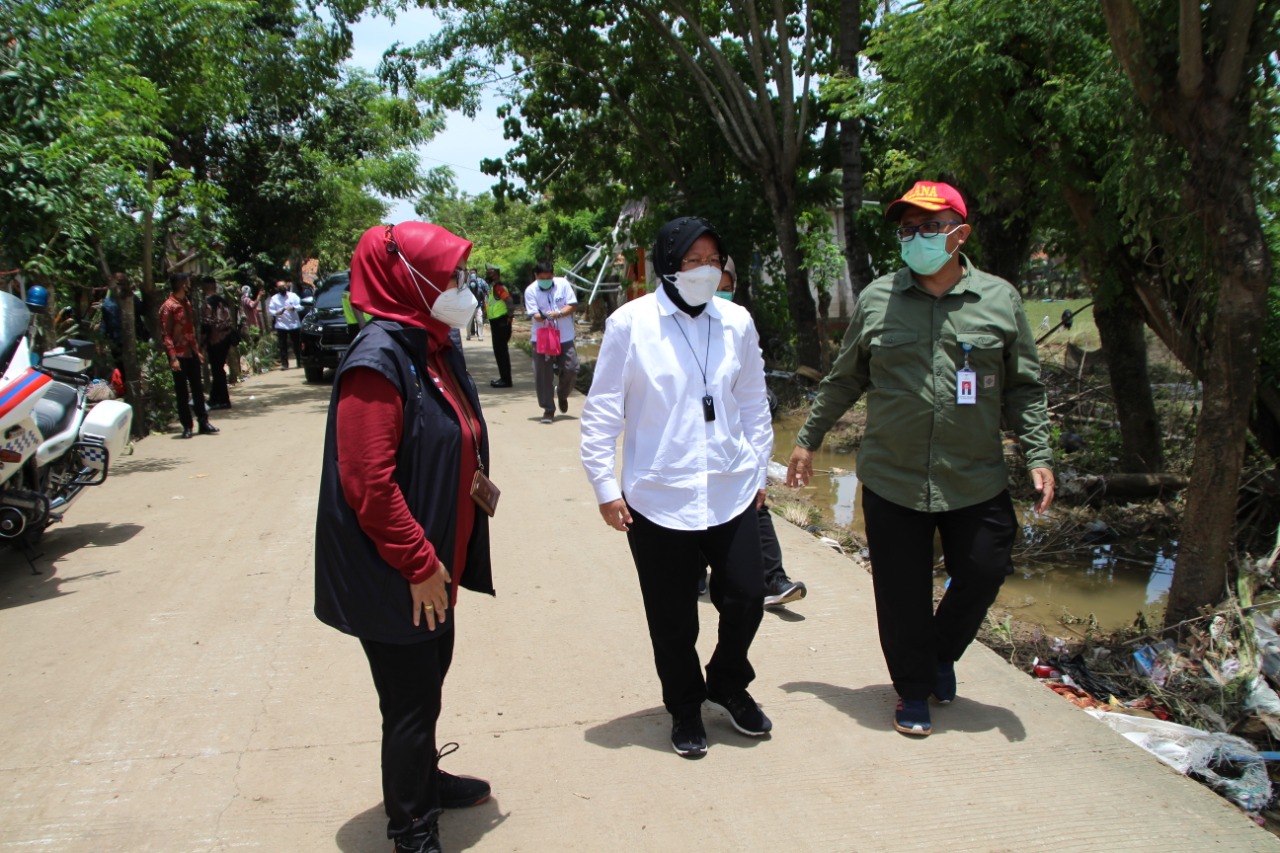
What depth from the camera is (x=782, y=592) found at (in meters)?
4.93

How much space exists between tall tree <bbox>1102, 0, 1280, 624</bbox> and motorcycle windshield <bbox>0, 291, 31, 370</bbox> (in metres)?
5.71

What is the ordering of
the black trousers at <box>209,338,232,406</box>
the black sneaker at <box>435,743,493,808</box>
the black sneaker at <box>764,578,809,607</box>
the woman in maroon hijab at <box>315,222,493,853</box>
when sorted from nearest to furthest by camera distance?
the woman in maroon hijab at <box>315,222,493,853</box> < the black sneaker at <box>435,743,493,808</box> < the black sneaker at <box>764,578,809,607</box> < the black trousers at <box>209,338,232,406</box>

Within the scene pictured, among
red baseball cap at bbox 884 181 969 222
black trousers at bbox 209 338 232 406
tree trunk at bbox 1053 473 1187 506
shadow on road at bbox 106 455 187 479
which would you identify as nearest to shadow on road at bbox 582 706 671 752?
red baseball cap at bbox 884 181 969 222

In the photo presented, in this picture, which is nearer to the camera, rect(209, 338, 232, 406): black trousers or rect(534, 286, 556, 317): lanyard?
rect(534, 286, 556, 317): lanyard

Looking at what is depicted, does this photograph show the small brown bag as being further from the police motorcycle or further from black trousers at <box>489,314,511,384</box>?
black trousers at <box>489,314,511,384</box>

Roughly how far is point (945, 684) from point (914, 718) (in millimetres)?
265

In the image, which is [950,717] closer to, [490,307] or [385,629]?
[385,629]

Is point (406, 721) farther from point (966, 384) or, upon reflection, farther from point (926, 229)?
point (926, 229)

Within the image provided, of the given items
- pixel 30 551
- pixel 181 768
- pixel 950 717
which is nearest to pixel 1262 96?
pixel 950 717

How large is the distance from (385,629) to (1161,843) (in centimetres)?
232

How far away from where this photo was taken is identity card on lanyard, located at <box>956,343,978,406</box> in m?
3.46

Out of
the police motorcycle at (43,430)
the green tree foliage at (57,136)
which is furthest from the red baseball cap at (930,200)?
the green tree foliage at (57,136)

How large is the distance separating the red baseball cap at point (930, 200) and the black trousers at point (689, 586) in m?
1.18

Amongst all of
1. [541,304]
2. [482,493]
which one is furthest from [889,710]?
[541,304]
